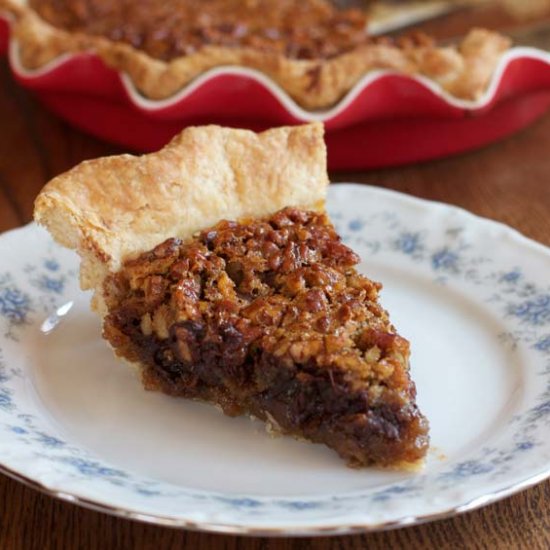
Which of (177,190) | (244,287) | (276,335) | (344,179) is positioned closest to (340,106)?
(344,179)

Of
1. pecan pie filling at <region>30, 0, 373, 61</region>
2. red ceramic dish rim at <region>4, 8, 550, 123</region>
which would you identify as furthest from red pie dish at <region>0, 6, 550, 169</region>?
pecan pie filling at <region>30, 0, 373, 61</region>

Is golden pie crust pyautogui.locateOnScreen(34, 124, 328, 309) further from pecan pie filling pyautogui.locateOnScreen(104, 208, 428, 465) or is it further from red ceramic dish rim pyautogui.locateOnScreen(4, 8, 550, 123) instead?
red ceramic dish rim pyautogui.locateOnScreen(4, 8, 550, 123)

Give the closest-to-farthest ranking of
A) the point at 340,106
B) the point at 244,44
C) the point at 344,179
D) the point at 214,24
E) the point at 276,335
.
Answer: the point at 276,335 → the point at 340,106 → the point at 344,179 → the point at 244,44 → the point at 214,24

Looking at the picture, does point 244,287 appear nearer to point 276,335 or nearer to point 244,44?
point 276,335

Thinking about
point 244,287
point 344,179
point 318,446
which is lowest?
point 344,179

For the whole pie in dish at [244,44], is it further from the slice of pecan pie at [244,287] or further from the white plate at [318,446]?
the slice of pecan pie at [244,287]

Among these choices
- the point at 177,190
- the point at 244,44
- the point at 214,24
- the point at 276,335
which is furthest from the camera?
the point at 214,24

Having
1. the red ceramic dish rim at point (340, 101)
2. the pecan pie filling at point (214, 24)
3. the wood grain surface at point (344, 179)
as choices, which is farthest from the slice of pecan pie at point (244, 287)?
the pecan pie filling at point (214, 24)

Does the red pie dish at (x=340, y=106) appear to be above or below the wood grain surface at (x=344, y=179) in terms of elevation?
above
